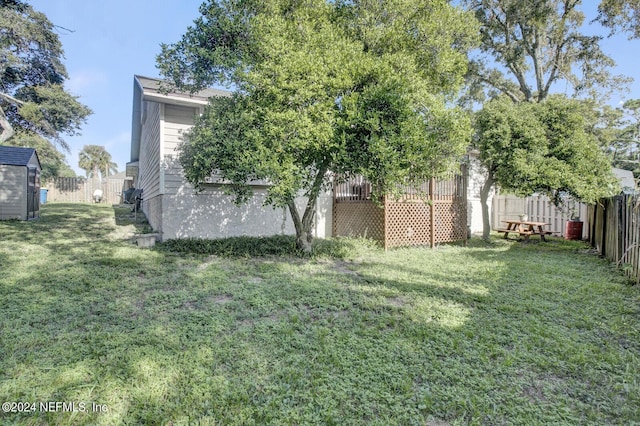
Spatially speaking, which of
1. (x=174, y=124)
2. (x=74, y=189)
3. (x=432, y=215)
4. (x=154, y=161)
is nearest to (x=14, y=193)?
(x=154, y=161)

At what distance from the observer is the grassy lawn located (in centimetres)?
230

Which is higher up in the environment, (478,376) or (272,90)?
(272,90)

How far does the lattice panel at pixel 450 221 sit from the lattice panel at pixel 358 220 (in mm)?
2107

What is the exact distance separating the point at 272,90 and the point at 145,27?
28.2 ft

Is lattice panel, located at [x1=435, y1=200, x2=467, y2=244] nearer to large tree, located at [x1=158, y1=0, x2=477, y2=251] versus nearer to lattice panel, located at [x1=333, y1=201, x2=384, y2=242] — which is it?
lattice panel, located at [x1=333, y1=201, x2=384, y2=242]

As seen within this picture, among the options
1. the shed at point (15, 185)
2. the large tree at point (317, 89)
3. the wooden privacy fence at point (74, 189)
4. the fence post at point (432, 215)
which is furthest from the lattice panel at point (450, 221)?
the wooden privacy fence at point (74, 189)

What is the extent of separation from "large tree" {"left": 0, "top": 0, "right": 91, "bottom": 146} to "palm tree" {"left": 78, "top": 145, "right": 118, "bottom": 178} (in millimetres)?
27116

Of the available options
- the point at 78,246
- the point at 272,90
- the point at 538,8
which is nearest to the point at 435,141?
the point at 272,90

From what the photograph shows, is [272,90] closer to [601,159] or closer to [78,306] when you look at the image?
[78,306]

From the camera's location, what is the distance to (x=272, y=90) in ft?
18.3

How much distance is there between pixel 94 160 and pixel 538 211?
52.5 m

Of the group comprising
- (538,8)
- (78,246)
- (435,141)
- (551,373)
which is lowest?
(551,373)

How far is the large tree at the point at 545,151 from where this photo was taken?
8.54 metres

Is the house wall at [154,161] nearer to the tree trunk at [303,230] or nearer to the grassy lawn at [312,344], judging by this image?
the grassy lawn at [312,344]
